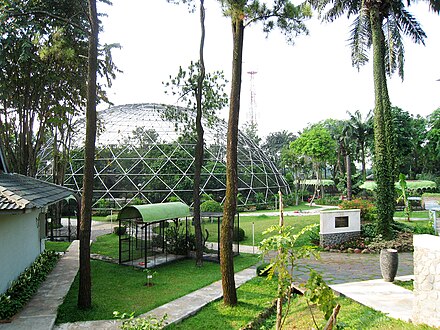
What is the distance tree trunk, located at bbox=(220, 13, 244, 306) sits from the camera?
8078 millimetres

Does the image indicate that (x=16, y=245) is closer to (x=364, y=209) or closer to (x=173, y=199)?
(x=364, y=209)

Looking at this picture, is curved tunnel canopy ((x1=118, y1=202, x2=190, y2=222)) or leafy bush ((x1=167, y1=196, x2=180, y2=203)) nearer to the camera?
curved tunnel canopy ((x1=118, y1=202, x2=190, y2=222))

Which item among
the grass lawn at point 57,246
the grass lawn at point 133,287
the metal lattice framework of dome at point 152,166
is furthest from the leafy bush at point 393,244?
the metal lattice framework of dome at point 152,166

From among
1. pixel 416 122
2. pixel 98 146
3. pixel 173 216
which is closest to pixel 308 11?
pixel 173 216

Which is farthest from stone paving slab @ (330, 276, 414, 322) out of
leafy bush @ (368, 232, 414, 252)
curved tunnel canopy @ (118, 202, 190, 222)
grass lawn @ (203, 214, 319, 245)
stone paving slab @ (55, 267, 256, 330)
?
grass lawn @ (203, 214, 319, 245)

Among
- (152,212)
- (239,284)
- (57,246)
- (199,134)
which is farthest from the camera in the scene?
(57,246)

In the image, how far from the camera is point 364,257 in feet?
43.4

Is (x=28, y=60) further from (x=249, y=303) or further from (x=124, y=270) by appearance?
(x=249, y=303)

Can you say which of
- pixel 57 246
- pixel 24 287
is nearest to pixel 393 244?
pixel 24 287

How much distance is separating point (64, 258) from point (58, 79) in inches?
286

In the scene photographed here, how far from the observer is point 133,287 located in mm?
9766

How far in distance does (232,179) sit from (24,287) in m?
5.42

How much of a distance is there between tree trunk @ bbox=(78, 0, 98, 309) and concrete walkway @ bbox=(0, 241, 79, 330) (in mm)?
678

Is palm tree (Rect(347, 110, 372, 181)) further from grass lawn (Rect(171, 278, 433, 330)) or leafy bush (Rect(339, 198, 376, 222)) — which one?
Result: grass lawn (Rect(171, 278, 433, 330))
